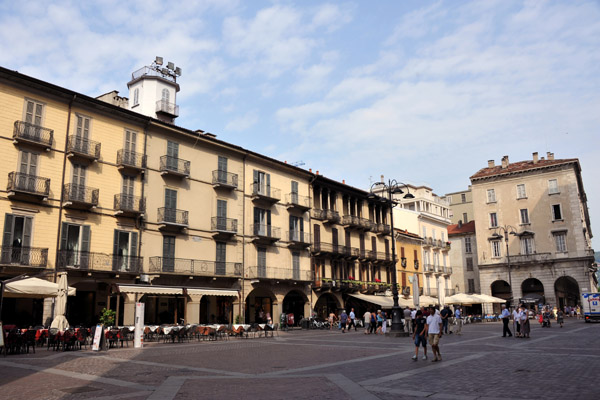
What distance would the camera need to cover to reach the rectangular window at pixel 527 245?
197 feet

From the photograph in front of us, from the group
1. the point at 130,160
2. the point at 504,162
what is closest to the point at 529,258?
the point at 504,162

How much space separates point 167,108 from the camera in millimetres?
39625

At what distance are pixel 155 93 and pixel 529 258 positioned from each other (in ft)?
155

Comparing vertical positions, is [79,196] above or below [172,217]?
above

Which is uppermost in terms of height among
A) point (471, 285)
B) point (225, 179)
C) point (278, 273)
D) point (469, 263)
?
point (225, 179)

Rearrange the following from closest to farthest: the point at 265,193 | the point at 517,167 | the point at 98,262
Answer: the point at 98,262
the point at 265,193
the point at 517,167

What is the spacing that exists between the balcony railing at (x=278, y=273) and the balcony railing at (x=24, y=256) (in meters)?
14.6

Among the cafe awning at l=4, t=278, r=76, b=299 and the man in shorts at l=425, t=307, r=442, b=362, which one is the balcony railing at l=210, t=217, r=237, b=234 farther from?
the man in shorts at l=425, t=307, r=442, b=362

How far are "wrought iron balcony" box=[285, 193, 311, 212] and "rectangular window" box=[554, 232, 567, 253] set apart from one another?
34176mm

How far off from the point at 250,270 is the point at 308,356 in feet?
64.5

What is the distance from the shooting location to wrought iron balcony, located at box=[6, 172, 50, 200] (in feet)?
81.3

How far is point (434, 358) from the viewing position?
48.6 ft

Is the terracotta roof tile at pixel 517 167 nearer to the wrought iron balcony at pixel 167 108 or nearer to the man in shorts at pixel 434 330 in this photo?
the wrought iron balcony at pixel 167 108

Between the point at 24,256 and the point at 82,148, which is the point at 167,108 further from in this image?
the point at 24,256
